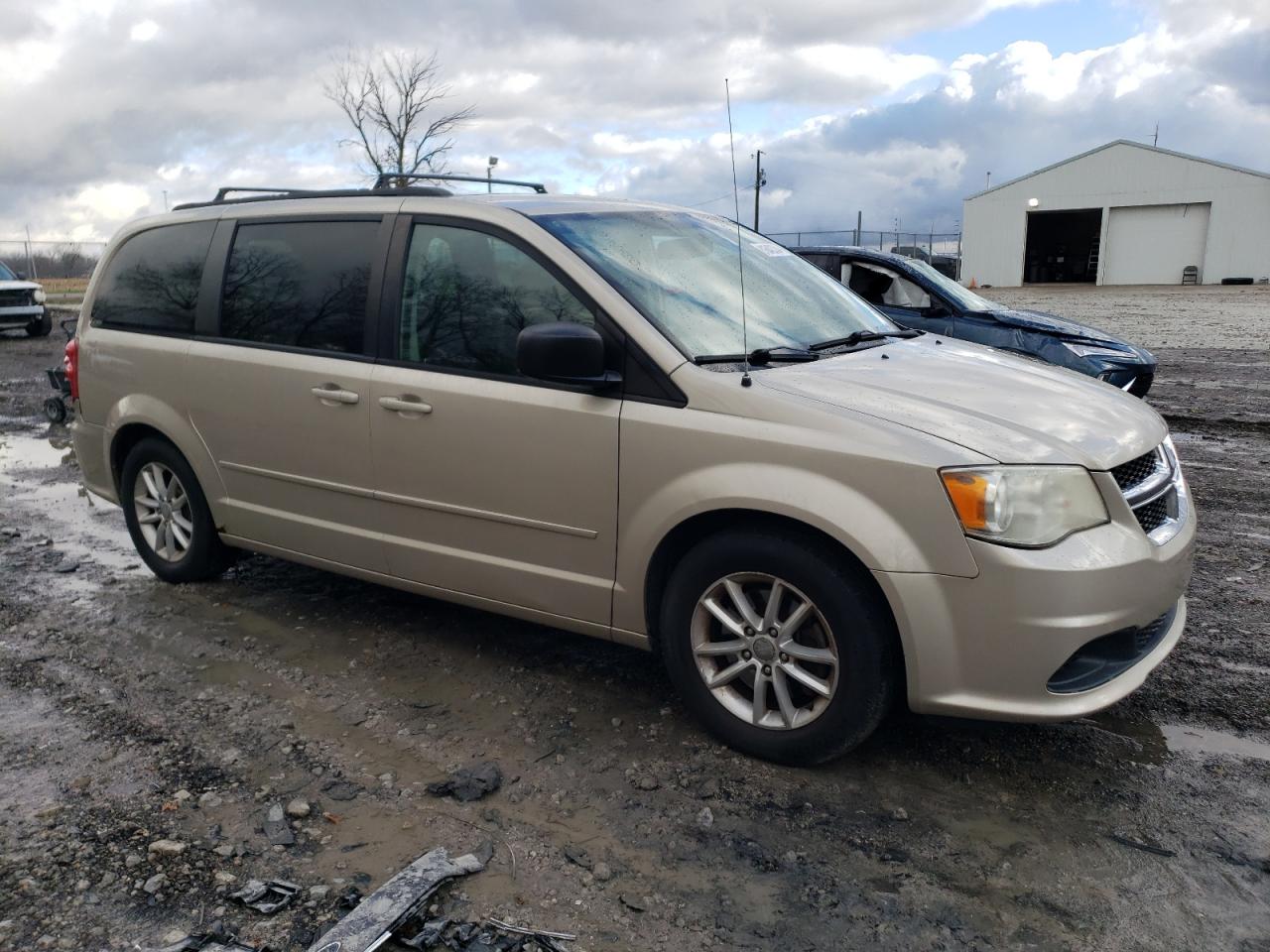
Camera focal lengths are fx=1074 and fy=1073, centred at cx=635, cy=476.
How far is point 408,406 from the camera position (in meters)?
4.16

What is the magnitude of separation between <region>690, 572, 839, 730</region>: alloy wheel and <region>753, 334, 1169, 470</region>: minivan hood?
0.66 metres

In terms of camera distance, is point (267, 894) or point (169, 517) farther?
point (169, 517)

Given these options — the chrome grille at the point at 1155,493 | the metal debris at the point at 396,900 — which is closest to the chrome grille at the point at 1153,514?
the chrome grille at the point at 1155,493

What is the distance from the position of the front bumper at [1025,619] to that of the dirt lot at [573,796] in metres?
0.38

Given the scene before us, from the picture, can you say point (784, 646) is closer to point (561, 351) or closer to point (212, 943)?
point (561, 351)

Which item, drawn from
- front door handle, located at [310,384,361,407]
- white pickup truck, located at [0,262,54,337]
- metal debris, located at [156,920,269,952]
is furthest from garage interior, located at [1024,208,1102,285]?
metal debris, located at [156,920,269,952]

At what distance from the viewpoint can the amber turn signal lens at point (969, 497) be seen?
3.07 metres

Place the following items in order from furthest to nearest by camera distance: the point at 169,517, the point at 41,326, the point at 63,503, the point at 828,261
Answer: the point at 41,326 → the point at 828,261 → the point at 63,503 → the point at 169,517

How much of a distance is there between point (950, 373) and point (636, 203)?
165cm

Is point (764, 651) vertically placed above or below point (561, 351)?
below

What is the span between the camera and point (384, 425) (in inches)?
167

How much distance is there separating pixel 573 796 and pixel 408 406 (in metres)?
1.65

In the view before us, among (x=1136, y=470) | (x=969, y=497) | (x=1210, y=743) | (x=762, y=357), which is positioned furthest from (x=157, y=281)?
(x=1210, y=743)

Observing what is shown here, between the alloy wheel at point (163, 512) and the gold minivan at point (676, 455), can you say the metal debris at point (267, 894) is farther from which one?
the alloy wheel at point (163, 512)
